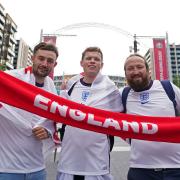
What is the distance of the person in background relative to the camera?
2764mm

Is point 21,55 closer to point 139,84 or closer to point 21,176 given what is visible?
point 139,84

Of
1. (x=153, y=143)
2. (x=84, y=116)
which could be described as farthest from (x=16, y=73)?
(x=153, y=143)

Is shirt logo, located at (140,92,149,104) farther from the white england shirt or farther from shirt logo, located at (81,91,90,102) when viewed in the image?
shirt logo, located at (81,91,90,102)

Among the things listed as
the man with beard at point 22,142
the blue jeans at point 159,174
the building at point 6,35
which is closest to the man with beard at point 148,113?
the blue jeans at point 159,174

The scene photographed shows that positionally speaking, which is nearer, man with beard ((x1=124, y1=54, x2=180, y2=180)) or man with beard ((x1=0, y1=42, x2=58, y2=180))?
man with beard ((x1=0, y1=42, x2=58, y2=180))

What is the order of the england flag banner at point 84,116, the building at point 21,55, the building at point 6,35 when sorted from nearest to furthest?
the england flag banner at point 84,116
the building at point 6,35
the building at point 21,55

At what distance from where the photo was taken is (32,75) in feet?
10.2

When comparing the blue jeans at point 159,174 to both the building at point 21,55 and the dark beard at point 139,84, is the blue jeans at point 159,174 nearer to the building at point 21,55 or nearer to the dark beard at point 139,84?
the dark beard at point 139,84

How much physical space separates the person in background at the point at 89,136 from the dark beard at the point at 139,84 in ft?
0.61

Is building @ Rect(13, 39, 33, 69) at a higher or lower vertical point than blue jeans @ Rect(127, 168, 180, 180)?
higher

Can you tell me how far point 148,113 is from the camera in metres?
3.07

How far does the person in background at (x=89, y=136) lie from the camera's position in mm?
2764

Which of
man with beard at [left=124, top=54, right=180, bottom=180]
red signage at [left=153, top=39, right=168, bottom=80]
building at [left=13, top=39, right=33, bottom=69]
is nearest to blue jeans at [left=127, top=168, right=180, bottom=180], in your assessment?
man with beard at [left=124, top=54, right=180, bottom=180]

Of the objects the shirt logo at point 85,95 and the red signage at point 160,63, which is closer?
the shirt logo at point 85,95
